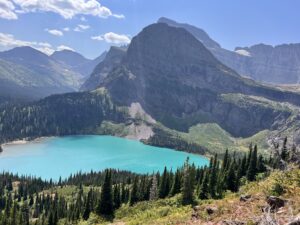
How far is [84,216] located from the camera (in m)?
112

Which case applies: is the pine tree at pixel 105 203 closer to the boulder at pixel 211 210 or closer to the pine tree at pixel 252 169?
the pine tree at pixel 252 169

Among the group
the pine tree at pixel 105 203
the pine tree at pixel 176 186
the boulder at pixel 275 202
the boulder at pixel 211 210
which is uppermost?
the boulder at pixel 275 202

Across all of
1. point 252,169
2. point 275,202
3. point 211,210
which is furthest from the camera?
point 252,169

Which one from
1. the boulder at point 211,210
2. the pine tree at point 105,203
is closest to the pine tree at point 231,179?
the pine tree at point 105,203

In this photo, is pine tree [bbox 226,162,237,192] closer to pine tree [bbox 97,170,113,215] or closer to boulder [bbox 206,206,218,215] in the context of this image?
pine tree [bbox 97,170,113,215]

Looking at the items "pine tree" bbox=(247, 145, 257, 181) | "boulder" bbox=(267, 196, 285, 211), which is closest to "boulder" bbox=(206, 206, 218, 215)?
"boulder" bbox=(267, 196, 285, 211)

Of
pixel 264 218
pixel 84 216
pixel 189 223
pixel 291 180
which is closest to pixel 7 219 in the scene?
pixel 84 216

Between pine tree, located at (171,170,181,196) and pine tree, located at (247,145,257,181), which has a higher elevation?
pine tree, located at (247,145,257,181)

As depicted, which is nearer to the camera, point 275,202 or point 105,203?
point 275,202

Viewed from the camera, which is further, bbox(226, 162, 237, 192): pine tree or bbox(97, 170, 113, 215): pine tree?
bbox(97, 170, 113, 215): pine tree

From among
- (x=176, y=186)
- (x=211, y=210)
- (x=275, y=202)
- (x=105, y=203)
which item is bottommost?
(x=105, y=203)

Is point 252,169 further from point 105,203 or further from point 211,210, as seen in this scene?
point 211,210

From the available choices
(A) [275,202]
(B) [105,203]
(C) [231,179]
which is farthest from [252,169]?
(A) [275,202]

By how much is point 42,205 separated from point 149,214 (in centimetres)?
12599
